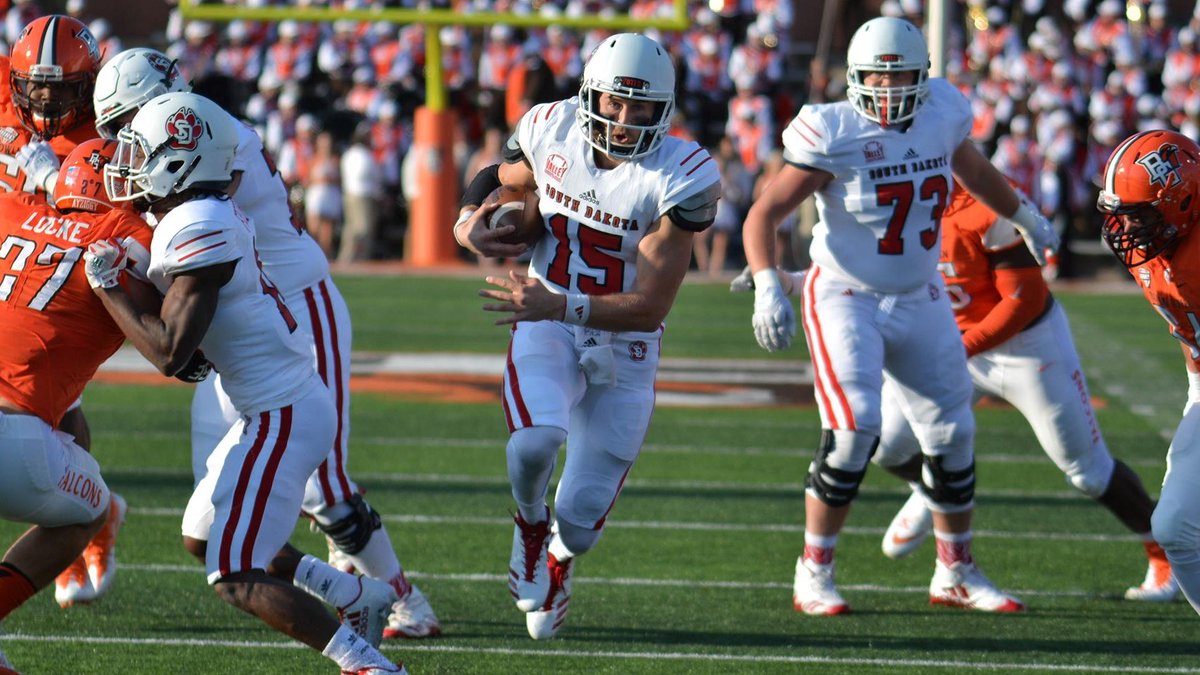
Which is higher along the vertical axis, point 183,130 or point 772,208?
point 183,130

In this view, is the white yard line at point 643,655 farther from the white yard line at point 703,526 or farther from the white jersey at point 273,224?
the white yard line at point 703,526

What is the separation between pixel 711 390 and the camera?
10984 millimetres

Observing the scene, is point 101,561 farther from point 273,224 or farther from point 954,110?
point 954,110

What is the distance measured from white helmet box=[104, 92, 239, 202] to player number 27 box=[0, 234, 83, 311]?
0.19m

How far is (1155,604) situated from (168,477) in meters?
4.54

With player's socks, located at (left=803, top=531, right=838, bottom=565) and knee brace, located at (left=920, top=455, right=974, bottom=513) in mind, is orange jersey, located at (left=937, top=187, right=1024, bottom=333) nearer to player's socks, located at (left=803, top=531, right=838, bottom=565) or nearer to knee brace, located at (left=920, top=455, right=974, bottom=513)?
knee brace, located at (left=920, top=455, right=974, bottom=513)

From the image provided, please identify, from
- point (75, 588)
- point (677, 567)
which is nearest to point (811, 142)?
point (677, 567)

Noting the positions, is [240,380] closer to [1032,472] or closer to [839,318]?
[839,318]

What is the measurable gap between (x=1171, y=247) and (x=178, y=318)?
2.73m

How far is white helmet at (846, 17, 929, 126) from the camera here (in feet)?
18.8

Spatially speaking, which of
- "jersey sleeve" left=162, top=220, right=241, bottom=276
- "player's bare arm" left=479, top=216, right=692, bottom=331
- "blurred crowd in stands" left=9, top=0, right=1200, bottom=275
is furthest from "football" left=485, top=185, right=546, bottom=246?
"blurred crowd in stands" left=9, top=0, right=1200, bottom=275

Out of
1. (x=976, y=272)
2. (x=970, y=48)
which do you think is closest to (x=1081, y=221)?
(x=970, y=48)

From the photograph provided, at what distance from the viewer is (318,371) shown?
5.37m

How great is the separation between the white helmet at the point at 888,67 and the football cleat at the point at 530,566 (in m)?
1.84
